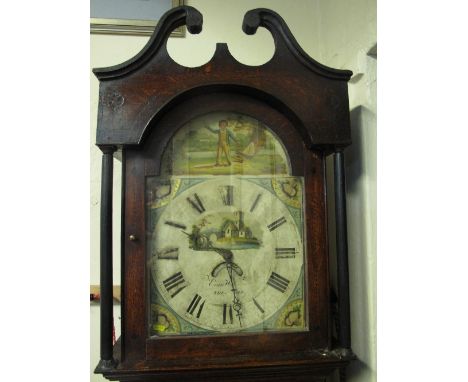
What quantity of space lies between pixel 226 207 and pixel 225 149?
13 centimetres

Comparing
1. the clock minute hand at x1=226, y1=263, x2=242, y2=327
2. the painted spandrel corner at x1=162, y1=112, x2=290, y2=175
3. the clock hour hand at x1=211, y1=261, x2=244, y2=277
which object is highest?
the painted spandrel corner at x1=162, y1=112, x2=290, y2=175

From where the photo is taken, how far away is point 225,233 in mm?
819

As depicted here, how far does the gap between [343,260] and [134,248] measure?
0.44 m

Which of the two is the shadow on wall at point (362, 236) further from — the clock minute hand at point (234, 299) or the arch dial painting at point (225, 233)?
the clock minute hand at point (234, 299)

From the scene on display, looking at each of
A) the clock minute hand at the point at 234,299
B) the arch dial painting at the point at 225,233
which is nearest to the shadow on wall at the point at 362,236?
the arch dial painting at the point at 225,233

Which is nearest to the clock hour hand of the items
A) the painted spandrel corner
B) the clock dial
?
the clock dial

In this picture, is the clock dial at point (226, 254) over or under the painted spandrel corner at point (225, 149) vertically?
under

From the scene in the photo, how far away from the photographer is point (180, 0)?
119 cm

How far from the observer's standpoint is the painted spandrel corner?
830 millimetres

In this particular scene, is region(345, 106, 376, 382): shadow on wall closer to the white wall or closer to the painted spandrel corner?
the white wall

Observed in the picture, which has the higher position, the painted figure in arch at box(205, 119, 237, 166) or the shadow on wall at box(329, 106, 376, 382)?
the painted figure in arch at box(205, 119, 237, 166)

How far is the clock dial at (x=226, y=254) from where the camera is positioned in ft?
2.64

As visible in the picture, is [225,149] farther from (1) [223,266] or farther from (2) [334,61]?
(2) [334,61]

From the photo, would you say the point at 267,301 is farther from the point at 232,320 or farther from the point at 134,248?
the point at 134,248
